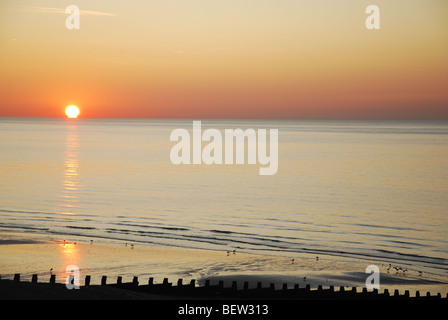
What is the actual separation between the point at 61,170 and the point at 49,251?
5740 cm

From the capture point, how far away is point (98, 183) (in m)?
74.9

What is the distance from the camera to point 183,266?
33.1 m

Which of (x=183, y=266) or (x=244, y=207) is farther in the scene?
(x=244, y=207)

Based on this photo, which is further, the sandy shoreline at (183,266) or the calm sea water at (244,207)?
the calm sea water at (244,207)

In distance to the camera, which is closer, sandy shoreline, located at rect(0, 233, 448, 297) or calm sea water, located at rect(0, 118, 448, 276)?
sandy shoreline, located at rect(0, 233, 448, 297)

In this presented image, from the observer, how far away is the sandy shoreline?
1200 inches

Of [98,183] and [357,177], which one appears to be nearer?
[98,183]

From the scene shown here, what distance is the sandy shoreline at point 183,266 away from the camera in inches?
1200

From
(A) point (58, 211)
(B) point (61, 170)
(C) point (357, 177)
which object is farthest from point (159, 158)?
(A) point (58, 211)

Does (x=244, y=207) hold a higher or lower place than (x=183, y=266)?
higher
